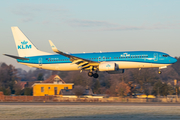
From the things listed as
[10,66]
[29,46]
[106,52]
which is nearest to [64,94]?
[29,46]

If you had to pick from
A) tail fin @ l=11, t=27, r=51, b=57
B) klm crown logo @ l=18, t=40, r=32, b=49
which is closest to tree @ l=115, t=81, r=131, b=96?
tail fin @ l=11, t=27, r=51, b=57

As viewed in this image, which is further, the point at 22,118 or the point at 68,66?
the point at 68,66

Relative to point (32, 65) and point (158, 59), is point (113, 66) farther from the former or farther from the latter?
point (32, 65)

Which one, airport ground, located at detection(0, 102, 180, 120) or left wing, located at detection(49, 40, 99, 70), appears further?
left wing, located at detection(49, 40, 99, 70)

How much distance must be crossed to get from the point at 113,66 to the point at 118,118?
55.6 ft

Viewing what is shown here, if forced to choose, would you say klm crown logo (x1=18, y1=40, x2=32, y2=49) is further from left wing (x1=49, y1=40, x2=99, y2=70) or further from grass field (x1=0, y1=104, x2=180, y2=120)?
grass field (x1=0, y1=104, x2=180, y2=120)

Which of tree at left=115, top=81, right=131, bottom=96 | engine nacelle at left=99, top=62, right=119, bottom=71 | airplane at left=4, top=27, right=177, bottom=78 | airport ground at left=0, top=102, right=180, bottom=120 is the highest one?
airplane at left=4, top=27, right=177, bottom=78

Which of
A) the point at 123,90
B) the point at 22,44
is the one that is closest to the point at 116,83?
the point at 123,90

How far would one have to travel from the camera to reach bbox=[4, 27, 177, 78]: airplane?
52.3 metres

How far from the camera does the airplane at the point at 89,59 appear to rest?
52281mm

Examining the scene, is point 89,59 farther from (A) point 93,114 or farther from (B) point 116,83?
(B) point 116,83

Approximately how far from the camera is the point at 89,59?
5594 cm

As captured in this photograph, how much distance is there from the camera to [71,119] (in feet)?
116

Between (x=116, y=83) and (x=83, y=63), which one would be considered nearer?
(x=83, y=63)
